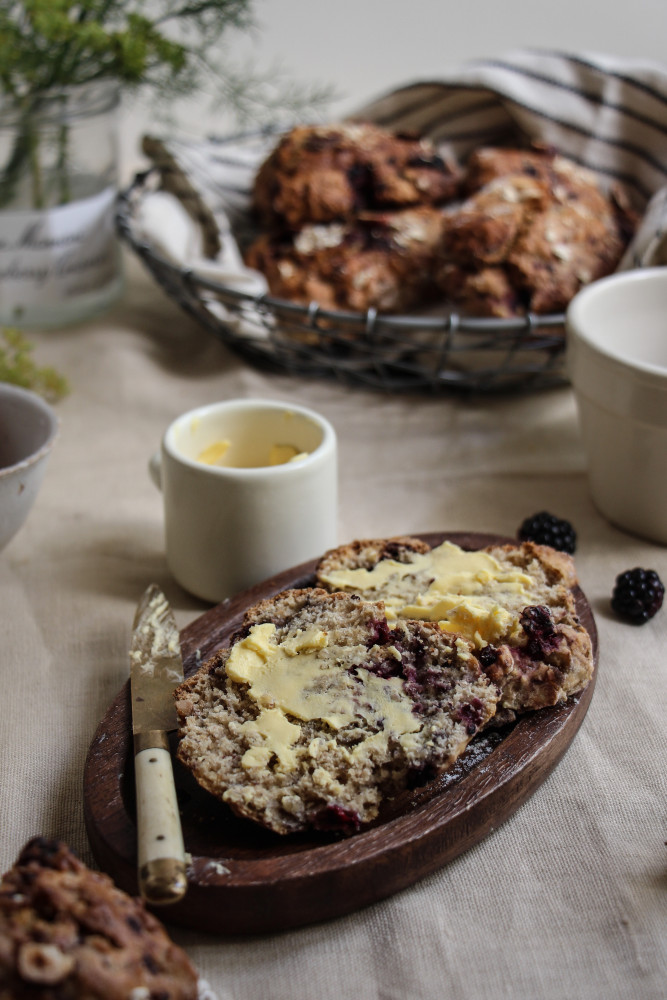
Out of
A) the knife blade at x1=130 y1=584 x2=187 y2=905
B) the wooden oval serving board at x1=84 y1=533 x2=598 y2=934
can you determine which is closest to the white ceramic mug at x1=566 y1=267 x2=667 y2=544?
the wooden oval serving board at x1=84 y1=533 x2=598 y2=934

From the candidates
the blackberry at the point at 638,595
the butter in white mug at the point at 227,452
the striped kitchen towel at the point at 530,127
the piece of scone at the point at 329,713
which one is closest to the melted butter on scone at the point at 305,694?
the piece of scone at the point at 329,713

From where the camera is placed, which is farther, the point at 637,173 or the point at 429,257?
the point at 637,173

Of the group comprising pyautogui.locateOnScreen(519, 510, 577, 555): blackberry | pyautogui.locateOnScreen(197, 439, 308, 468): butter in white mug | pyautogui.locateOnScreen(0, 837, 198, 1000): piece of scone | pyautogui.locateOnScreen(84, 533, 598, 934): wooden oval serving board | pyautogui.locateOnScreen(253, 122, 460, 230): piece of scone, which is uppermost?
pyautogui.locateOnScreen(253, 122, 460, 230): piece of scone

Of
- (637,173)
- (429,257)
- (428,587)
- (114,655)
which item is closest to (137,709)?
(114,655)

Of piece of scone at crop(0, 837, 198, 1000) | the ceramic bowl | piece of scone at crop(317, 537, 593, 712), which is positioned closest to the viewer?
piece of scone at crop(0, 837, 198, 1000)

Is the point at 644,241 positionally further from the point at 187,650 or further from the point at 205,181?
the point at 187,650

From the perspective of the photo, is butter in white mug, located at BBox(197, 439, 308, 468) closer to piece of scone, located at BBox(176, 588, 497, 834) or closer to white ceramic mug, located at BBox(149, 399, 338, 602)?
white ceramic mug, located at BBox(149, 399, 338, 602)

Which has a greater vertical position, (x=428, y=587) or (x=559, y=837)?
(x=428, y=587)

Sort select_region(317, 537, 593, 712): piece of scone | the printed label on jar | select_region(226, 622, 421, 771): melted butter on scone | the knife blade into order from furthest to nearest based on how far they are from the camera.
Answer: the printed label on jar
select_region(317, 537, 593, 712): piece of scone
select_region(226, 622, 421, 771): melted butter on scone
the knife blade
